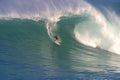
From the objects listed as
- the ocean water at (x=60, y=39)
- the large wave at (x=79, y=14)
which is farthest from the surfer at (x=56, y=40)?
the large wave at (x=79, y=14)

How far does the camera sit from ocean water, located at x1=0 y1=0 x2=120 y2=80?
537 inches

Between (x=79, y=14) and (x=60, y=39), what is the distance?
6.15 feet

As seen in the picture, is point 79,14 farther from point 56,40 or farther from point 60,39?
point 56,40

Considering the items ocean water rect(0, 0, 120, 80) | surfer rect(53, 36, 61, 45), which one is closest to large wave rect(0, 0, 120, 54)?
ocean water rect(0, 0, 120, 80)

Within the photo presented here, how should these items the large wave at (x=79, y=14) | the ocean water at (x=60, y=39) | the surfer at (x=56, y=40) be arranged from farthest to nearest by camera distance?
1. the large wave at (x=79, y=14)
2. the surfer at (x=56, y=40)
3. the ocean water at (x=60, y=39)

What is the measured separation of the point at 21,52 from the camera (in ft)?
48.9

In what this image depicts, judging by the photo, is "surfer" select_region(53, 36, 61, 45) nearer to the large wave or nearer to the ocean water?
the ocean water

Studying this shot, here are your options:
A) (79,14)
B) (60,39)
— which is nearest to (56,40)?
(60,39)

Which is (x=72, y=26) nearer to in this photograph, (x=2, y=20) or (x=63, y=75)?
(x=2, y=20)

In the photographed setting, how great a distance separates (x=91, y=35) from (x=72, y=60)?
3227 mm

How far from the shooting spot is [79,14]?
1866 centimetres

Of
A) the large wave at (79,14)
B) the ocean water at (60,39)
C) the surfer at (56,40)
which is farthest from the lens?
the large wave at (79,14)

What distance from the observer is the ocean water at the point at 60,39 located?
1363cm

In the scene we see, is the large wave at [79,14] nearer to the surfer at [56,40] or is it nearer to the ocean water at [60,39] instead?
the ocean water at [60,39]
